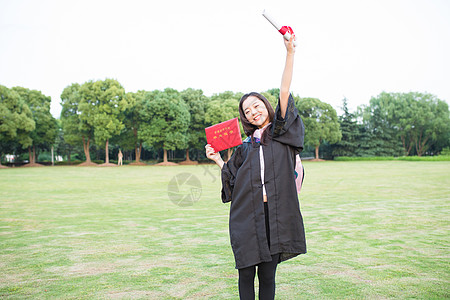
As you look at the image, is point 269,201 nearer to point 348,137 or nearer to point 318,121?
point 318,121

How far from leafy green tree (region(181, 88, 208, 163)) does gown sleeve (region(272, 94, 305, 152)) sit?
45.1 metres

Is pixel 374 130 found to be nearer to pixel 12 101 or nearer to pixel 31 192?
pixel 12 101

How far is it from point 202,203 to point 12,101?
39.6m

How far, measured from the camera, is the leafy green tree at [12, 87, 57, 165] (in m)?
46.5

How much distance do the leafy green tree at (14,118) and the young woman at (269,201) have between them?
43.9m

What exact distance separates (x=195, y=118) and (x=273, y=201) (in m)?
47.3

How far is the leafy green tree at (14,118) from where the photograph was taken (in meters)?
39.6

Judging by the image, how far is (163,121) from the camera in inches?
1766

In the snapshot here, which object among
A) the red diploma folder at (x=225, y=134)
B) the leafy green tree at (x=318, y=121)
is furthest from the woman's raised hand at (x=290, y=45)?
the leafy green tree at (x=318, y=121)

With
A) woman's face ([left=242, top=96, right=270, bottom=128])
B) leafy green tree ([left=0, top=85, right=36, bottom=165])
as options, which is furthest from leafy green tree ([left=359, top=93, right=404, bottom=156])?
woman's face ([left=242, top=96, right=270, bottom=128])

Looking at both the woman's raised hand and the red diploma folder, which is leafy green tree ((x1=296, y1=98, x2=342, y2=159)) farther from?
the woman's raised hand

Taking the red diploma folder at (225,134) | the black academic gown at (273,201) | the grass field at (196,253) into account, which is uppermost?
the red diploma folder at (225,134)

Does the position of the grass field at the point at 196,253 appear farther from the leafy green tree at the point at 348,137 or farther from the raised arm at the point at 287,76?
the leafy green tree at the point at 348,137

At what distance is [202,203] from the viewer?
1076 cm
